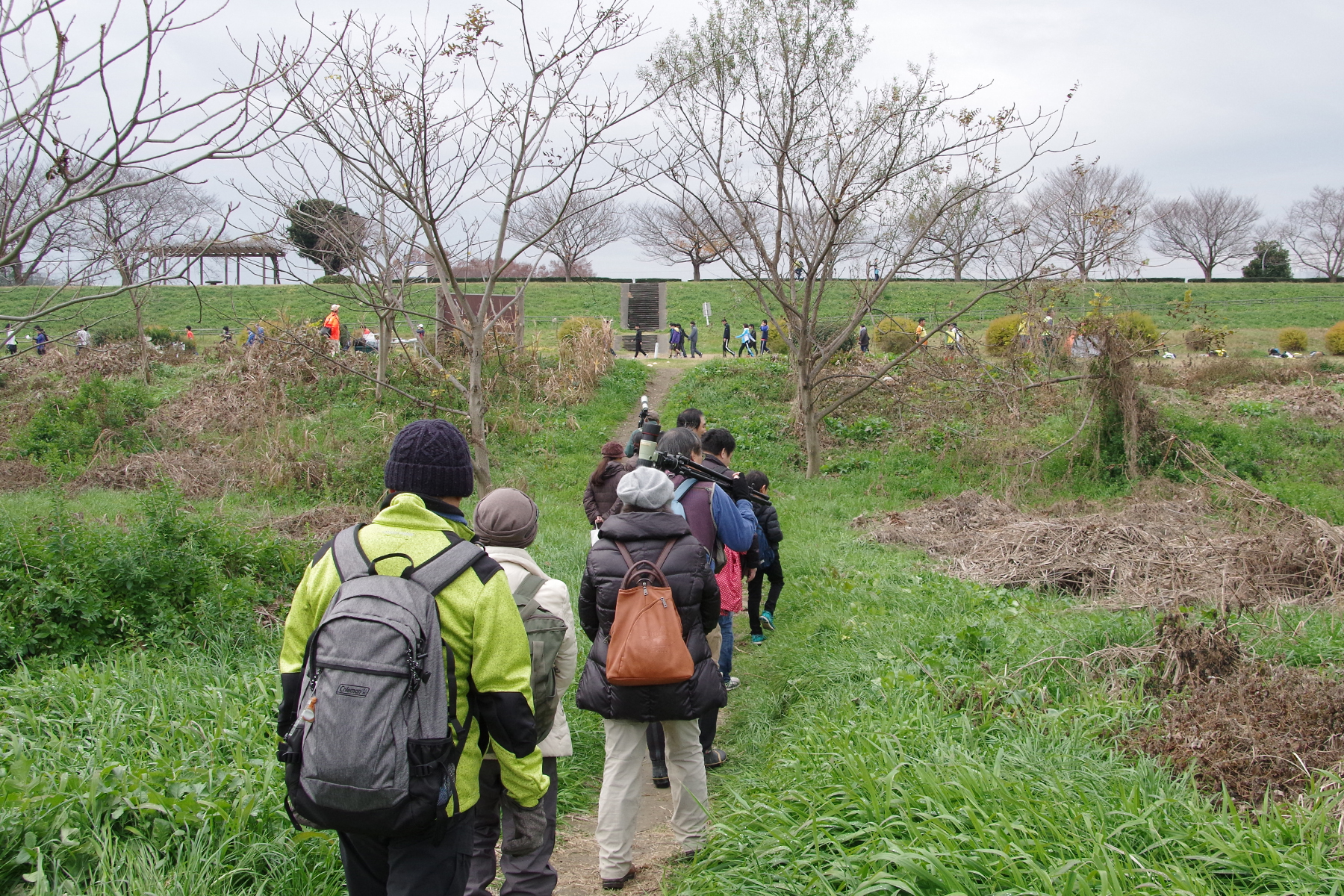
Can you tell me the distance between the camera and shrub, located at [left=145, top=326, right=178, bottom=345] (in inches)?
1031

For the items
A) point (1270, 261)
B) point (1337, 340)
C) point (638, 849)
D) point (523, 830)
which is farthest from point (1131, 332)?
point (1270, 261)

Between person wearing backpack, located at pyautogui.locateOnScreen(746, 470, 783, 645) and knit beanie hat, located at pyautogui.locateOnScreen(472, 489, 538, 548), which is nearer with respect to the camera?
knit beanie hat, located at pyautogui.locateOnScreen(472, 489, 538, 548)

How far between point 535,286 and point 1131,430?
→ 38580 millimetres

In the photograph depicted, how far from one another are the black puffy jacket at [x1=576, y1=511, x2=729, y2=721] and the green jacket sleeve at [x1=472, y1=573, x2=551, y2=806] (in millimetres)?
1240

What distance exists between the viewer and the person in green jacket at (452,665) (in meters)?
2.35

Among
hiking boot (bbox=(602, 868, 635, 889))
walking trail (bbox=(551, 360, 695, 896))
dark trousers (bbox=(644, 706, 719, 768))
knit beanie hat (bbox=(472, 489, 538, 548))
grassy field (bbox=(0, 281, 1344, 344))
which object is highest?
grassy field (bbox=(0, 281, 1344, 344))

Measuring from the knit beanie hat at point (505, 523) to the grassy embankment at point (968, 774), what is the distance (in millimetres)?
1440

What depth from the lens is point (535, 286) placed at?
157 ft

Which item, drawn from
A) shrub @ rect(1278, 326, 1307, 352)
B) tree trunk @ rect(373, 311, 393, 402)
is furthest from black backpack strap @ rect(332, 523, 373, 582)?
shrub @ rect(1278, 326, 1307, 352)

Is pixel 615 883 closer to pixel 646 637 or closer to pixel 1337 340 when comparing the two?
pixel 646 637

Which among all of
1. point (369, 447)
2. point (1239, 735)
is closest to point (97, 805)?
point (1239, 735)

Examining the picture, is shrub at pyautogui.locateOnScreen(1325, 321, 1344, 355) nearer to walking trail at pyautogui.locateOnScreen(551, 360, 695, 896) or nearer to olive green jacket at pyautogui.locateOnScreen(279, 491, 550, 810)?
walking trail at pyautogui.locateOnScreen(551, 360, 695, 896)

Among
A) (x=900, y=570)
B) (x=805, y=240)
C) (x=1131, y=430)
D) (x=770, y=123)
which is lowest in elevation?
(x=900, y=570)

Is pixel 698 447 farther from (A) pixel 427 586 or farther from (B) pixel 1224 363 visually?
(B) pixel 1224 363
